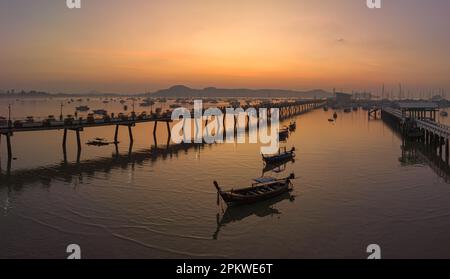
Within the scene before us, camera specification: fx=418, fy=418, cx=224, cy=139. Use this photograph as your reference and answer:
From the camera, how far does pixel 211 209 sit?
3083 centimetres

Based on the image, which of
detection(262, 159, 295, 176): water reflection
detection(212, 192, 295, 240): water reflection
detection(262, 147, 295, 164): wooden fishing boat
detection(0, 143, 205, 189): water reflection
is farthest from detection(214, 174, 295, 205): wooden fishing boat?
detection(0, 143, 205, 189): water reflection

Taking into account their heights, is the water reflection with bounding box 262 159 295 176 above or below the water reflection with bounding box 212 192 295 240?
above

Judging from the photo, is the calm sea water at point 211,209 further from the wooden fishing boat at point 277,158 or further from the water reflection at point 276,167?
the wooden fishing boat at point 277,158

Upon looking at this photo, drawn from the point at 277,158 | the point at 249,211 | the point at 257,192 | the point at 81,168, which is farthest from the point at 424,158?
the point at 81,168

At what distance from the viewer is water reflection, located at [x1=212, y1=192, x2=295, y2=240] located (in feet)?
94.5

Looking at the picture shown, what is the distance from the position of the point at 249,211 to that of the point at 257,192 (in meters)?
2.78

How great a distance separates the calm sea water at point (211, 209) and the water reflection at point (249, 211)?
0.25 feet

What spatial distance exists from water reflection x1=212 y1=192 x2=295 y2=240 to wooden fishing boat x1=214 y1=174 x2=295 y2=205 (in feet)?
1.37

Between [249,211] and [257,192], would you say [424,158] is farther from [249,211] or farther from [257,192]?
[249,211]

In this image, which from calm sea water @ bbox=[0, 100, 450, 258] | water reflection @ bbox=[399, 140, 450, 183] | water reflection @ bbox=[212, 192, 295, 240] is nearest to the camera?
calm sea water @ bbox=[0, 100, 450, 258]

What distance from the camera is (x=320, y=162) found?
51.9 meters

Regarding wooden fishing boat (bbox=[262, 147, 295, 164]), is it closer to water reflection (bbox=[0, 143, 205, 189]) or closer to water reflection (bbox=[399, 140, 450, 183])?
water reflection (bbox=[0, 143, 205, 189])
